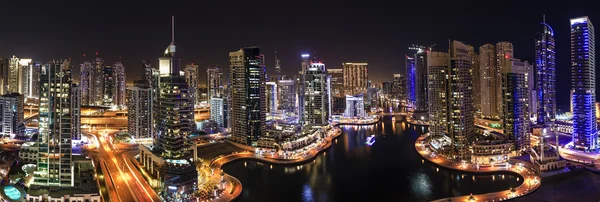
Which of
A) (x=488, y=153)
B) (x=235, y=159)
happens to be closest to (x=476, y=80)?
(x=488, y=153)

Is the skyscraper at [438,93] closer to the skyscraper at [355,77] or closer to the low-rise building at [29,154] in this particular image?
the low-rise building at [29,154]

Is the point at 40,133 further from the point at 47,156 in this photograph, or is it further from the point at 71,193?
the point at 71,193

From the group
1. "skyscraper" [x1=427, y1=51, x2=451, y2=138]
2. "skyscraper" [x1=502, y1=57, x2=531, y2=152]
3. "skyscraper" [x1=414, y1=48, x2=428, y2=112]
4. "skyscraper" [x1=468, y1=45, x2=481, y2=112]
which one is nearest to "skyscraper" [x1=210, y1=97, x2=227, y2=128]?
"skyscraper" [x1=427, y1=51, x2=451, y2=138]

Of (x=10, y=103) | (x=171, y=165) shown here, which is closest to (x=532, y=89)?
(x=171, y=165)

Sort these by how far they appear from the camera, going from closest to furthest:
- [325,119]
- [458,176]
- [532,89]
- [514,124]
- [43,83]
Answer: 1. [43,83]
2. [458,176]
3. [514,124]
4. [532,89]
5. [325,119]

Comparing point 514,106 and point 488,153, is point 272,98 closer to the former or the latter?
point 514,106
